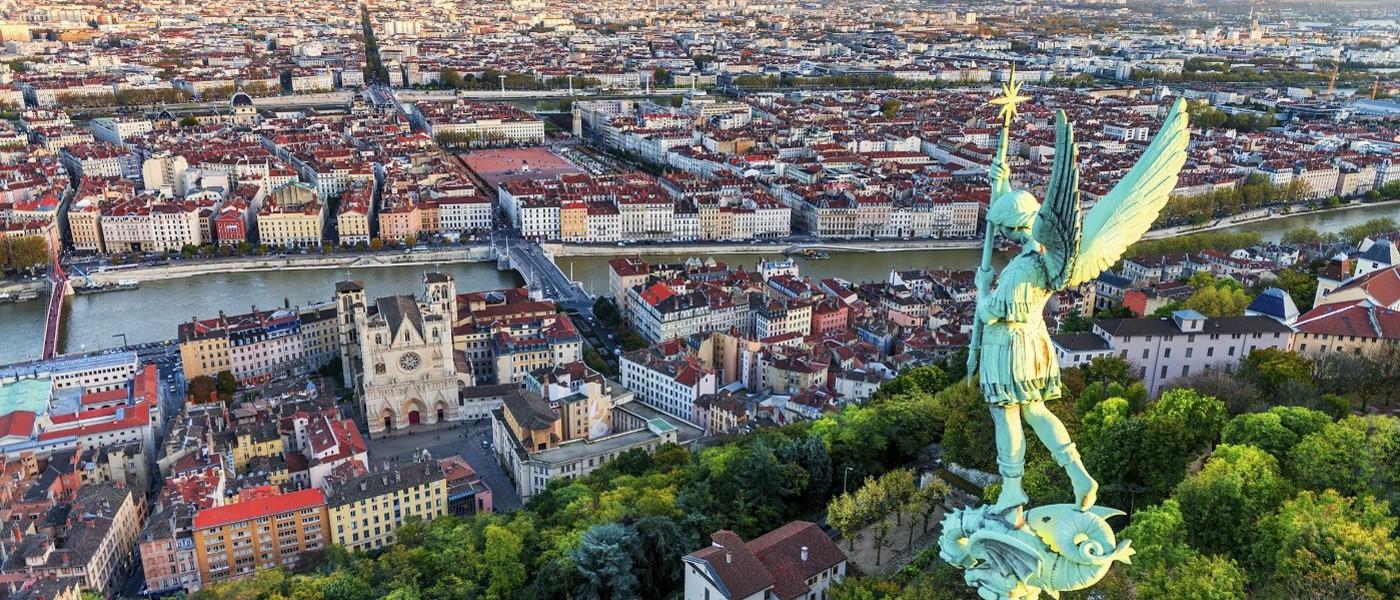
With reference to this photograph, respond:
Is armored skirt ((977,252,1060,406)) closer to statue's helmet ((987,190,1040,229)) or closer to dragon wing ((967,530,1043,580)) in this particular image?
statue's helmet ((987,190,1040,229))

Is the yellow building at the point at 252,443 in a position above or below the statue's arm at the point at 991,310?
below

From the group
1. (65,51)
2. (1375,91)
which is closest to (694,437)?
(1375,91)

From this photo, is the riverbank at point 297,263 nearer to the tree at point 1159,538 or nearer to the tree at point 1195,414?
the tree at point 1195,414

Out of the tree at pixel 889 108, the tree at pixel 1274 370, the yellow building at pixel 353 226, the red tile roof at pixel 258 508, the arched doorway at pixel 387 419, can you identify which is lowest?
the arched doorway at pixel 387 419

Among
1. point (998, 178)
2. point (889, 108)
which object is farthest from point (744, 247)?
point (889, 108)

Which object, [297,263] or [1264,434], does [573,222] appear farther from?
[1264,434]

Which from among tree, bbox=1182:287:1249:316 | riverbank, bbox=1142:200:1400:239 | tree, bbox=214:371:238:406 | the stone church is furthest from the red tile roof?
riverbank, bbox=1142:200:1400:239

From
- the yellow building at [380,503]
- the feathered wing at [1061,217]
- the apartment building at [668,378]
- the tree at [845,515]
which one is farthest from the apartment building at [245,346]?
the feathered wing at [1061,217]
